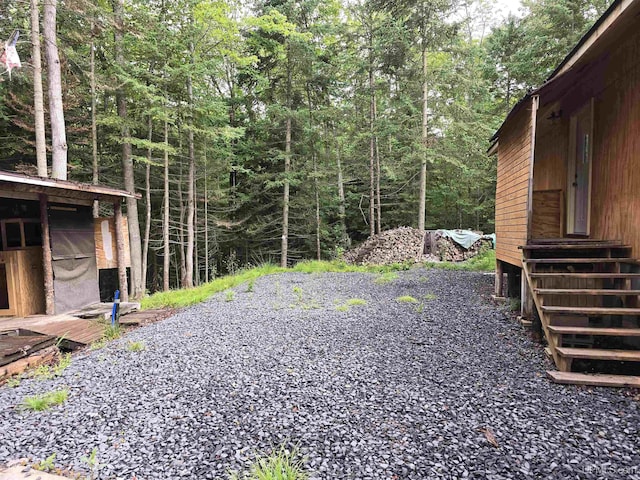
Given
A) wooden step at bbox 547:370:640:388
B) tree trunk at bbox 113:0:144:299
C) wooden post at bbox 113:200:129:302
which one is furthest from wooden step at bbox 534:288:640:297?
tree trunk at bbox 113:0:144:299

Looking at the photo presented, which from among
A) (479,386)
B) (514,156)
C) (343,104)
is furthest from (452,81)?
(479,386)

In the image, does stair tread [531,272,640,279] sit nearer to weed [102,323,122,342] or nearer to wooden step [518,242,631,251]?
wooden step [518,242,631,251]

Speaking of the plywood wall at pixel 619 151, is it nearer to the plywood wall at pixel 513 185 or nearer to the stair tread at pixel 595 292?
the stair tread at pixel 595 292

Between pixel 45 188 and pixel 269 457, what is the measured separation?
5.24 m

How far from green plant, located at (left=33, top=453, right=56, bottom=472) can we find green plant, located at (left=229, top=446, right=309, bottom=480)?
1126mm

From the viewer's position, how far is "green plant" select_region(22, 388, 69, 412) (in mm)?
2715

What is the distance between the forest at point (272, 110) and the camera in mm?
9258

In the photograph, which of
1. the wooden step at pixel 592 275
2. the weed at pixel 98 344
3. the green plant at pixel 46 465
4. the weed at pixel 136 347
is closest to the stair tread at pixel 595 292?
the wooden step at pixel 592 275

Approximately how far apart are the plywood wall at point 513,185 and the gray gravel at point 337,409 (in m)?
1.51

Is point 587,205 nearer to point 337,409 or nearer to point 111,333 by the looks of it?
point 337,409

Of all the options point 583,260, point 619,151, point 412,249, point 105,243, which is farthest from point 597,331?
point 412,249

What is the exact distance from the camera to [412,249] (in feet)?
38.4

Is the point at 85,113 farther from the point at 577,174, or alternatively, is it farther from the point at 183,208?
the point at 577,174

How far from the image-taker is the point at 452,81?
36.7 feet
